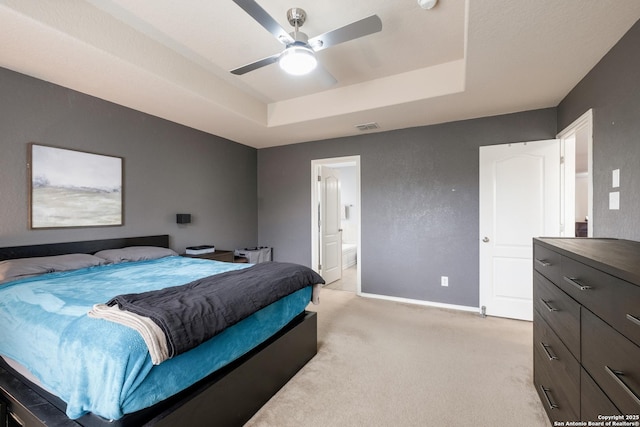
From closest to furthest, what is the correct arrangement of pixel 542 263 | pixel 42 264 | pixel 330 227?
pixel 542 263, pixel 42 264, pixel 330 227

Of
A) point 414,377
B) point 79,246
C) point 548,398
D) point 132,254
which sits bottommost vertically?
point 414,377

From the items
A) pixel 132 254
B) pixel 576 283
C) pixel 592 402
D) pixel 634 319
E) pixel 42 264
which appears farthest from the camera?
pixel 132 254

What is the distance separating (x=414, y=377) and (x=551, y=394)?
0.86m

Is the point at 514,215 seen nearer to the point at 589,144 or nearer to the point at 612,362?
the point at 589,144

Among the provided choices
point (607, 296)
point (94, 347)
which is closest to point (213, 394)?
point (94, 347)

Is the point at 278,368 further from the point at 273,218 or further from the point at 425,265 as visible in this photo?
the point at 273,218

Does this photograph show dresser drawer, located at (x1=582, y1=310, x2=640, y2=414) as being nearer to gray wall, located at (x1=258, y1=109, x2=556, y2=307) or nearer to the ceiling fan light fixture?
the ceiling fan light fixture

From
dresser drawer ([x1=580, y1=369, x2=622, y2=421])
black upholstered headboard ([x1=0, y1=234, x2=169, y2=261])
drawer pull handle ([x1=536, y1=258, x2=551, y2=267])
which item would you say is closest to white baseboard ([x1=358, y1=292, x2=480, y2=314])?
drawer pull handle ([x1=536, y1=258, x2=551, y2=267])

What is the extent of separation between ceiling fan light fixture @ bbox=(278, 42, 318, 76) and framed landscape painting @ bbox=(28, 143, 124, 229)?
7.85 ft

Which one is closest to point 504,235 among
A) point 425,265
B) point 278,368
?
point 425,265

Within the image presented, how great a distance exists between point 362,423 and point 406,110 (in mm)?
3092

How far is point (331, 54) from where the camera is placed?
2682mm

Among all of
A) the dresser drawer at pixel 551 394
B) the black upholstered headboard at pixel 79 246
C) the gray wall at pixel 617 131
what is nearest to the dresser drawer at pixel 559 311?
the dresser drawer at pixel 551 394

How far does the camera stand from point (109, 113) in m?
3.06
